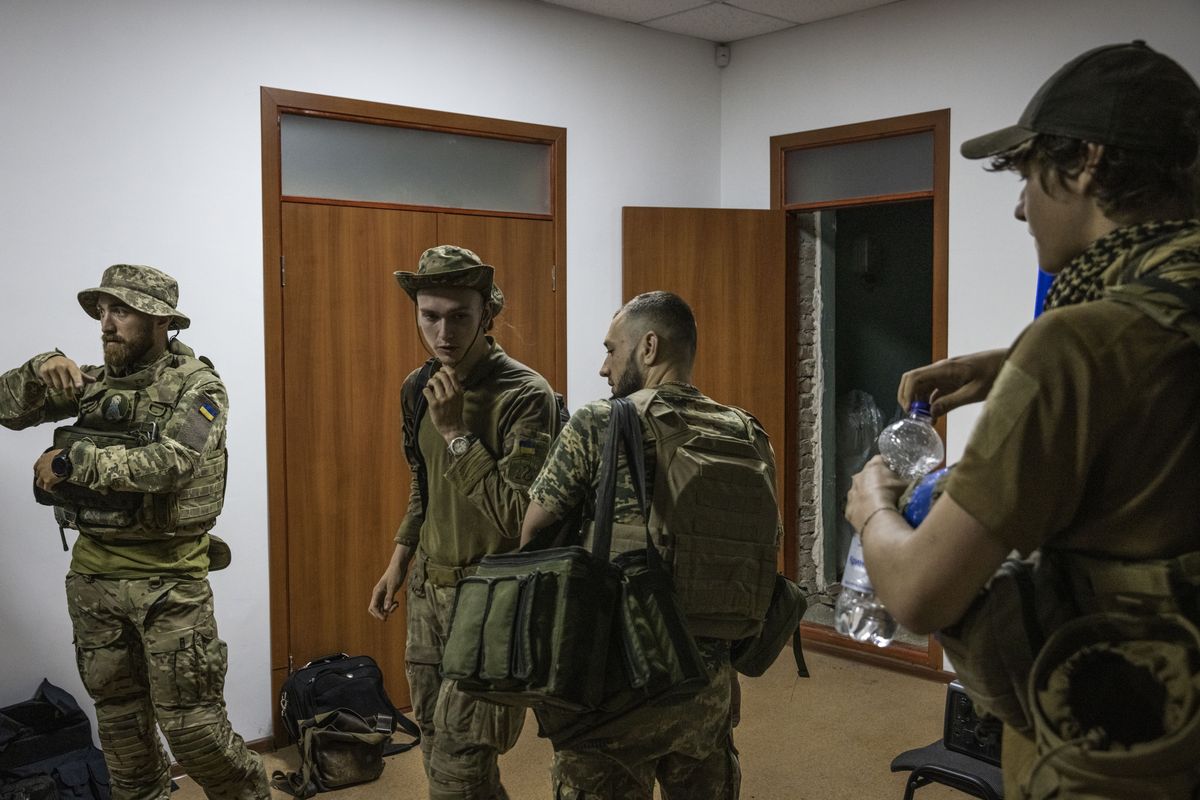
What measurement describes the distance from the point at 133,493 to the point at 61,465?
214 millimetres

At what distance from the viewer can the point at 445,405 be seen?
8.96ft

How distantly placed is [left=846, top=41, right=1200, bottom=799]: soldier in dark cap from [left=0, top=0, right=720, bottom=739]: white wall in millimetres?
3364

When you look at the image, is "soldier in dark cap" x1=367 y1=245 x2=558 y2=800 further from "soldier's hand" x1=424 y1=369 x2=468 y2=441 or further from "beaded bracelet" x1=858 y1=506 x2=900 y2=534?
"beaded bracelet" x1=858 y1=506 x2=900 y2=534

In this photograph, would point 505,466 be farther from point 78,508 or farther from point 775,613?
point 78,508

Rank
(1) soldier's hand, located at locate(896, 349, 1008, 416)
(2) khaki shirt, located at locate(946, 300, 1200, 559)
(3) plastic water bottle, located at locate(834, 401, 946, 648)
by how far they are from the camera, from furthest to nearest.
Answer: (3) plastic water bottle, located at locate(834, 401, 946, 648), (1) soldier's hand, located at locate(896, 349, 1008, 416), (2) khaki shirt, located at locate(946, 300, 1200, 559)

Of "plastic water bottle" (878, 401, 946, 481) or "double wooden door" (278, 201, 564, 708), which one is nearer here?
"plastic water bottle" (878, 401, 946, 481)

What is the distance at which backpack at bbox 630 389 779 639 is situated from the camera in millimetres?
2166

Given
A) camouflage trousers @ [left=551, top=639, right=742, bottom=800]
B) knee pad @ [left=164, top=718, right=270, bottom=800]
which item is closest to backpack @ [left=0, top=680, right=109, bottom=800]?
knee pad @ [left=164, top=718, right=270, bottom=800]

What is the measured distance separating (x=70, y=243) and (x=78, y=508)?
1075mm

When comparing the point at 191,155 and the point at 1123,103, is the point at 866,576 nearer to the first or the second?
the point at 1123,103

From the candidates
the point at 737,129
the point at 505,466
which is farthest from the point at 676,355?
the point at 737,129

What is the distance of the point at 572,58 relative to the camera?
Result: 5.24 metres

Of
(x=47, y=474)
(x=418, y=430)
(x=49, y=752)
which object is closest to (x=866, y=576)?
(x=418, y=430)

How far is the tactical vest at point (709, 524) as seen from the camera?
7.11ft
